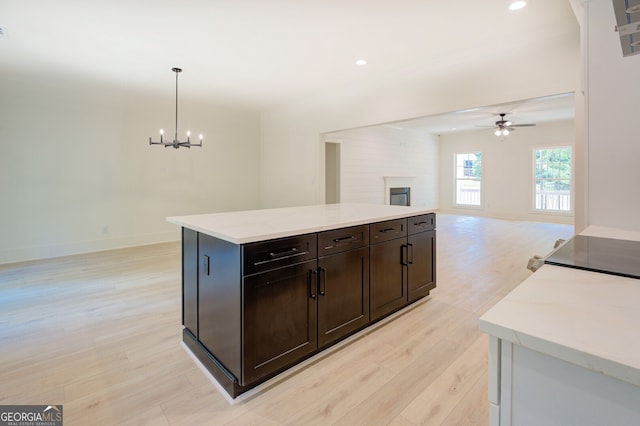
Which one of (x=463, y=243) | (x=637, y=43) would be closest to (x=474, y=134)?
(x=463, y=243)

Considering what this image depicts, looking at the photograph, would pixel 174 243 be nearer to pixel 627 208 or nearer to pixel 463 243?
pixel 463 243

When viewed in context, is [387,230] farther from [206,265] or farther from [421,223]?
[206,265]

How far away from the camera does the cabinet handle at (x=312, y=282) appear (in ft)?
6.39

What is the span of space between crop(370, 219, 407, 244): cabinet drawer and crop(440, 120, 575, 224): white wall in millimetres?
7736

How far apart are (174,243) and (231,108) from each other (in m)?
3.08

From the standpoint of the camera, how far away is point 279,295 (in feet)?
5.91

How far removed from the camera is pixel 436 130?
9625 mm

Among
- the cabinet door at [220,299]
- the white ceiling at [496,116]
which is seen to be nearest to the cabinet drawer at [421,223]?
the cabinet door at [220,299]

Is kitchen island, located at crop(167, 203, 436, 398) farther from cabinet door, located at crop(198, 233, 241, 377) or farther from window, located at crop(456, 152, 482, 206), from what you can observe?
window, located at crop(456, 152, 482, 206)

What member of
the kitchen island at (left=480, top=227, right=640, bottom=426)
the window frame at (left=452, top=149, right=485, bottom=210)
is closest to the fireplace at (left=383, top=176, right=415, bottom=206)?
the window frame at (left=452, top=149, right=485, bottom=210)

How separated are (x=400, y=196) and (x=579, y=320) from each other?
28.7ft

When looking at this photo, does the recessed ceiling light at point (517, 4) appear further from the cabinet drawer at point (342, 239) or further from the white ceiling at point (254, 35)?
the cabinet drawer at point (342, 239)

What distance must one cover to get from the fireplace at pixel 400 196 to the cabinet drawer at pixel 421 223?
18.9 ft

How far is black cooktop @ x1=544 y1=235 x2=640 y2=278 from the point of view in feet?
3.09
